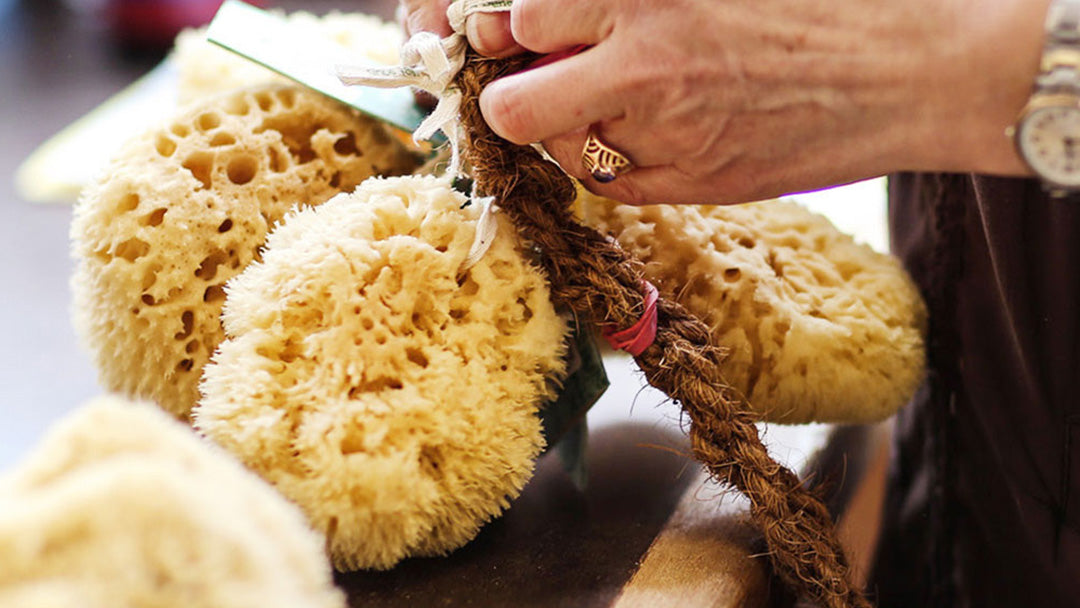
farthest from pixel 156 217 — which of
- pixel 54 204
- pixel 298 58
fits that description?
pixel 54 204

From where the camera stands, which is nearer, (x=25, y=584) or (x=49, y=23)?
(x=25, y=584)

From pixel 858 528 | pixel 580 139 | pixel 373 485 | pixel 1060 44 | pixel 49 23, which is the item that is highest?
pixel 1060 44

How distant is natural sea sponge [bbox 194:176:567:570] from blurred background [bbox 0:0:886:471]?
18 cm

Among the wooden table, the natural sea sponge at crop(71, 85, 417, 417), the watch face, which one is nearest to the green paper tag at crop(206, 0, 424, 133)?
the natural sea sponge at crop(71, 85, 417, 417)

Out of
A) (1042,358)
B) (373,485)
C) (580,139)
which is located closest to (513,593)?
(373,485)

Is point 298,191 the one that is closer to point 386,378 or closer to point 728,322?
point 386,378

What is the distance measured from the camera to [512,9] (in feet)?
1.61

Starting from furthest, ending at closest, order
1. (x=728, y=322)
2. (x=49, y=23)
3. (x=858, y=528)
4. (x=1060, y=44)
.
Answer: (x=49, y=23), (x=858, y=528), (x=728, y=322), (x=1060, y=44)

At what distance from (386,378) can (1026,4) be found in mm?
361

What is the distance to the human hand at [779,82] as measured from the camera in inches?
18.4

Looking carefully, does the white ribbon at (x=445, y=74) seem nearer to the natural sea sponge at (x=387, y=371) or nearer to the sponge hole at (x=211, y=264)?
the natural sea sponge at (x=387, y=371)

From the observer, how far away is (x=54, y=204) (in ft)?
4.56

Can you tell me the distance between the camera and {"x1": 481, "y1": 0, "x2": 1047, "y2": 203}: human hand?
467 mm

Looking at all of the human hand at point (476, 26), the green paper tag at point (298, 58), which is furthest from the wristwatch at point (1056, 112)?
the green paper tag at point (298, 58)
